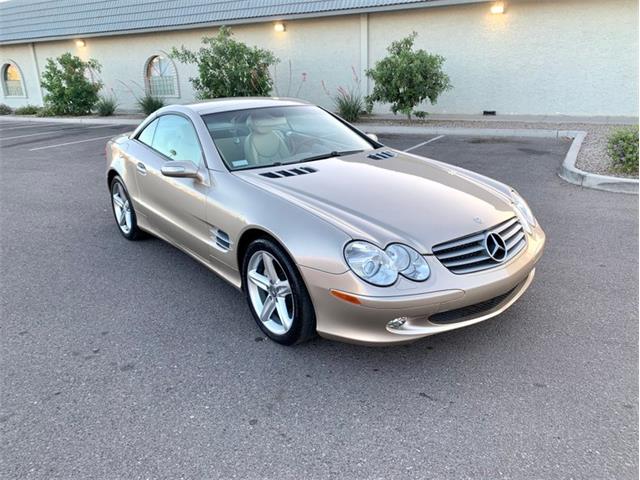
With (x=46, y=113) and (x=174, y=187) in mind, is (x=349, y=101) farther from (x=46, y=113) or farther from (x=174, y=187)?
(x=46, y=113)

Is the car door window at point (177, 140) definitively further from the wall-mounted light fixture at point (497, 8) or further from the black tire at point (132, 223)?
the wall-mounted light fixture at point (497, 8)

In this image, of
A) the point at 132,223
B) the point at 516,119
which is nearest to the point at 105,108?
the point at 516,119

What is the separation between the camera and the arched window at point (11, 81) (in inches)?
962

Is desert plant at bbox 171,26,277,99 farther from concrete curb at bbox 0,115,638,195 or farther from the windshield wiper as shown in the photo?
the windshield wiper

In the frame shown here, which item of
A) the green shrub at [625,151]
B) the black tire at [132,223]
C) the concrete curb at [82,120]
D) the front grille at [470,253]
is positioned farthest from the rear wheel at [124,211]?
the concrete curb at [82,120]

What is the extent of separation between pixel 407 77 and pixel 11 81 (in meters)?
22.3

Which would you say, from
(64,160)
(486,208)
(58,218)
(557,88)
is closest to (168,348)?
(486,208)

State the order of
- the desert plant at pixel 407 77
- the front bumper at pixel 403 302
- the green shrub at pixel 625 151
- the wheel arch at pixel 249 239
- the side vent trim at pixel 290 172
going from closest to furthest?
the front bumper at pixel 403 302, the wheel arch at pixel 249 239, the side vent trim at pixel 290 172, the green shrub at pixel 625 151, the desert plant at pixel 407 77

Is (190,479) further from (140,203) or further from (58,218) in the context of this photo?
(58,218)

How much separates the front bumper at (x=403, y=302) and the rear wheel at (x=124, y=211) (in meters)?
2.92

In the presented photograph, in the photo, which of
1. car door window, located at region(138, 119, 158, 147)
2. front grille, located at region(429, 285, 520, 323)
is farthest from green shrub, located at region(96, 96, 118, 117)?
front grille, located at region(429, 285, 520, 323)

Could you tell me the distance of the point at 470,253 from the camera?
9.17ft

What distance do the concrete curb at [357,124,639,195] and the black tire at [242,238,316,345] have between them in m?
5.37

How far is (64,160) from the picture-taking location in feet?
33.8
